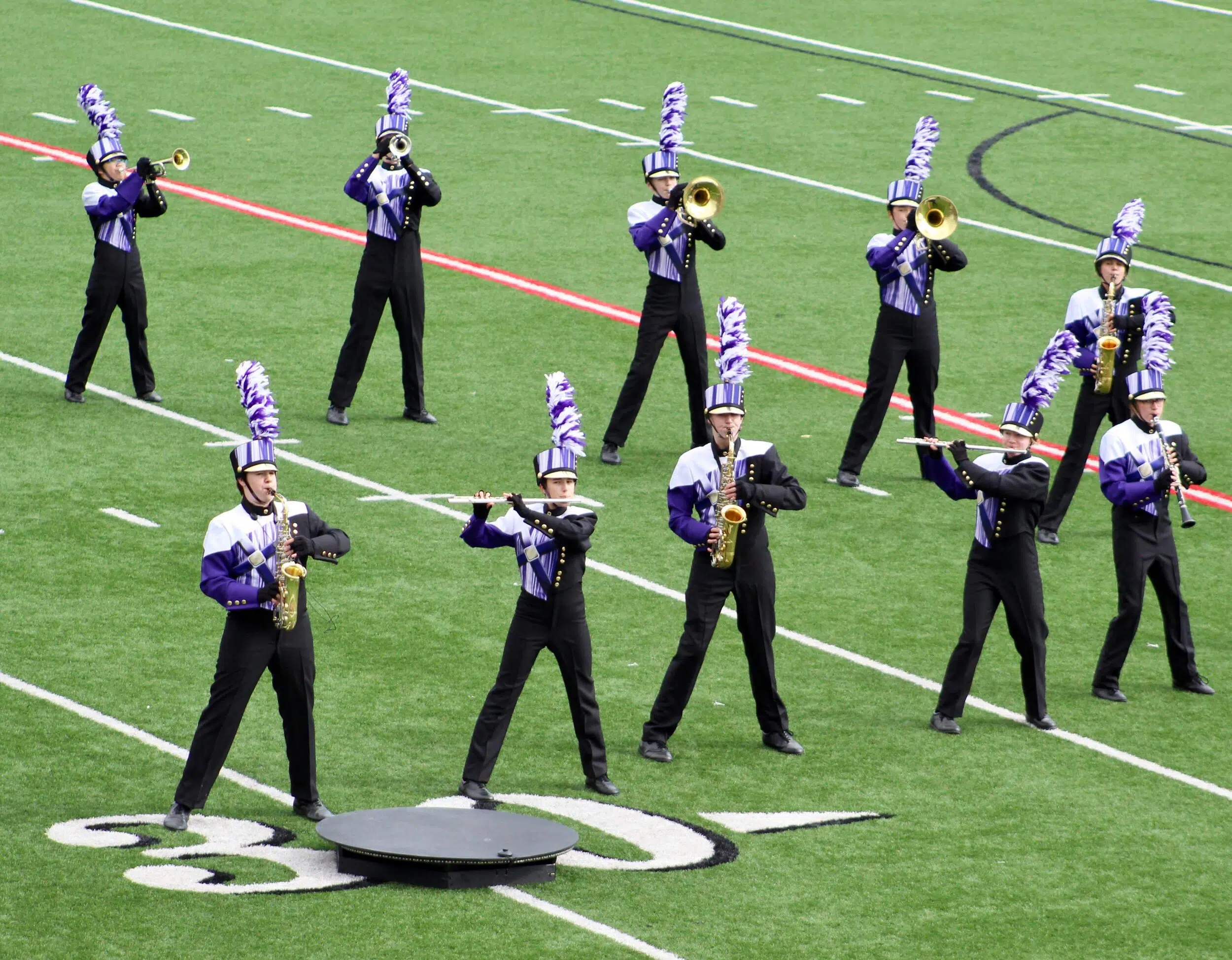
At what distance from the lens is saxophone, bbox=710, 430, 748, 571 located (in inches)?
474

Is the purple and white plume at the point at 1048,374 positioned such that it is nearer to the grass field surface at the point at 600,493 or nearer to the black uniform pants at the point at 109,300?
the grass field surface at the point at 600,493

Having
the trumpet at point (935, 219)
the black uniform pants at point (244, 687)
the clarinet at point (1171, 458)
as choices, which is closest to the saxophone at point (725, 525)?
the black uniform pants at point (244, 687)

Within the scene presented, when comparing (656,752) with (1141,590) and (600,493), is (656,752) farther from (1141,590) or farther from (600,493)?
(600,493)

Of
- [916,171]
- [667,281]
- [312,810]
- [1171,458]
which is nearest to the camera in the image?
[312,810]

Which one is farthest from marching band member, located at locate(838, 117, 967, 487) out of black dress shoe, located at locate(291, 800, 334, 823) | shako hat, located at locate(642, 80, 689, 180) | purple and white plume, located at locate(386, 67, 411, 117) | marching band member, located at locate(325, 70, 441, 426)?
black dress shoe, located at locate(291, 800, 334, 823)

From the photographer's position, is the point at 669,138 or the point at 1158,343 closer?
the point at 1158,343

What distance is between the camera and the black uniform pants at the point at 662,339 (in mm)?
17172

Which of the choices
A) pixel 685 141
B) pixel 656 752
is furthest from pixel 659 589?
pixel 685 141

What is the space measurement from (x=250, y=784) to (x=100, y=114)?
790 cm

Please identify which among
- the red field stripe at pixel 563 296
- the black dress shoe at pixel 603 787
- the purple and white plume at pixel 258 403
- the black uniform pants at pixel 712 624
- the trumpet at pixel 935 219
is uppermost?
the trumpet at pixel 935 219

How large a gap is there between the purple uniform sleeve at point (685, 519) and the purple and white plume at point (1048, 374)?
6.61ft

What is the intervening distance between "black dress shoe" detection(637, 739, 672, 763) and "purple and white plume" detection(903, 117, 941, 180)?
19.8ft

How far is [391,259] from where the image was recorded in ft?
58.4

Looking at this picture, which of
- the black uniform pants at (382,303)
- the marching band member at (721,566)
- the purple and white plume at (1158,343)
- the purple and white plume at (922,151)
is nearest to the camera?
the marching band member at (721,566)
